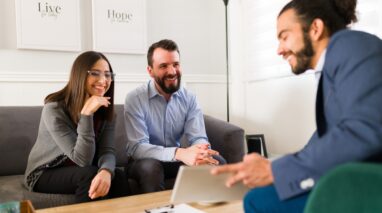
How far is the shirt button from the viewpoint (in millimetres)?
749

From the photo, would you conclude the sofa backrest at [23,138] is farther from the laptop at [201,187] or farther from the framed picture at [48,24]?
the laptop at [201,187]

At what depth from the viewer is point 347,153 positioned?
2.28 ft

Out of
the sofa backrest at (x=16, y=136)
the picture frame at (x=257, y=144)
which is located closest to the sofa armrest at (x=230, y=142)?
the picture frame at (x=257, y=144)

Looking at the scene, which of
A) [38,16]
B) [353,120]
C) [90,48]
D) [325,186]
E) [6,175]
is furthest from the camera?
[90,48]

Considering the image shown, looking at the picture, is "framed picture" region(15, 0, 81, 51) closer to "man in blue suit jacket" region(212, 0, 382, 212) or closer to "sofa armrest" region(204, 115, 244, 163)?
"sofa armrest" region(204, 115, 244, 163)

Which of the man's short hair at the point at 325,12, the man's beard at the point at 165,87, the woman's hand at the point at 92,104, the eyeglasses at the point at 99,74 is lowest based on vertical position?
the woman's hand at the point at 92,104

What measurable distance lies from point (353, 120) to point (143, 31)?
89.9 inches

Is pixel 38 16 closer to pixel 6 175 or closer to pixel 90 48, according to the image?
pixel 90 48

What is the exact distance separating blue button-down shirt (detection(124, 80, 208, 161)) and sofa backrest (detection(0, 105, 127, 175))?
58 centimetres

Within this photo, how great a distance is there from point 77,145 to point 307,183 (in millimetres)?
1202

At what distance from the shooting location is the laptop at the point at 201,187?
0.83m

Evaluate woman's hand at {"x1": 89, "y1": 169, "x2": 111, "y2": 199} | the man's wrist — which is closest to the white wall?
the man's wrist

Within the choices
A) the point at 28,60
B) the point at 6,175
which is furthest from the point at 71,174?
the point at 28,60

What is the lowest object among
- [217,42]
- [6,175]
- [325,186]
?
[6,175]
